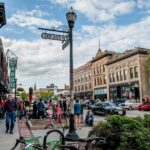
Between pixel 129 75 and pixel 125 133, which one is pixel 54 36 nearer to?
pixel 125 133

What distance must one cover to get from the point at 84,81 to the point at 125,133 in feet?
249

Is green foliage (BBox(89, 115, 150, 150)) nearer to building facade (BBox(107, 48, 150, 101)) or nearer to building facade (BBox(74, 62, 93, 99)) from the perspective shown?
building facade (BBox(107, 48, 150, 101))

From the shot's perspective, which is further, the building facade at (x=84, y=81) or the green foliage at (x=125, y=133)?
the building facade at (x=84, y=81)

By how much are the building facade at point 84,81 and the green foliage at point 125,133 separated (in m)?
68.5

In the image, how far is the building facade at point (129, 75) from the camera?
53000 millimetres

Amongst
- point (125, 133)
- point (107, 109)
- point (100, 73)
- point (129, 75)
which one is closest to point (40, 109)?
point (107, 109)

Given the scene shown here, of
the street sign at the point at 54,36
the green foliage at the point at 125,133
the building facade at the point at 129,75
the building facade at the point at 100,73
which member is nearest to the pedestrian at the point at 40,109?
the street sign at the point at 54,36

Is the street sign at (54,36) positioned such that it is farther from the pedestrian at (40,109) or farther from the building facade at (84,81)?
the building facade at (84,81)

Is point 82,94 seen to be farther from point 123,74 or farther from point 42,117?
point 42,117

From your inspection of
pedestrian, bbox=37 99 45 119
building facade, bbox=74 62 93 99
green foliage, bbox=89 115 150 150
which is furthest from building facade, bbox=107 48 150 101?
green foliage, bbox=89 115 150 150

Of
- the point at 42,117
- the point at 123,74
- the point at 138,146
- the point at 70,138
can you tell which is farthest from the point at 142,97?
the point at 138,146

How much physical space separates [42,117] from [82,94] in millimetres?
61595

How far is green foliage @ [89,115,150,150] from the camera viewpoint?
7.10 metres

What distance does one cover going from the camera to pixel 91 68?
251 ft
